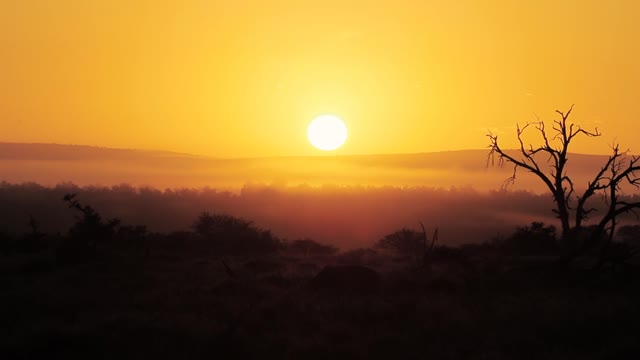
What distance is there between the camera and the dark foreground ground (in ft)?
45.6

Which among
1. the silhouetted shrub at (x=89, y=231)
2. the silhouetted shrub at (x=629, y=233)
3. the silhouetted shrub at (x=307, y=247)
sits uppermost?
the silhouetted shrub at (x=89, y=231)

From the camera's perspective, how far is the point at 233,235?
47031 millimetres

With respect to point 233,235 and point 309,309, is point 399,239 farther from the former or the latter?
point 309,309

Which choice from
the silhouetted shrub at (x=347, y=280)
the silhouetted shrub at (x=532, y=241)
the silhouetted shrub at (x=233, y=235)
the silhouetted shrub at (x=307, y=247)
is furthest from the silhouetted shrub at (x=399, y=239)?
the silhouetted shrub at (x=347, y=280)

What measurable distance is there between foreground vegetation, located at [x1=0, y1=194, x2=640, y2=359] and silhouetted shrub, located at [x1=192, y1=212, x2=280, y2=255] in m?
11.6

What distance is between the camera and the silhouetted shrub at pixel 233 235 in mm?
44094

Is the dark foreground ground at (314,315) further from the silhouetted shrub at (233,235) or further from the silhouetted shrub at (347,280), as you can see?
the silhouetted shrub at (233,235)

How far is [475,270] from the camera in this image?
89.0 ft

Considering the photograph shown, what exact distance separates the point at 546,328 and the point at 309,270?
13333mm

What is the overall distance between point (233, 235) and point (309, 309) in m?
29.6

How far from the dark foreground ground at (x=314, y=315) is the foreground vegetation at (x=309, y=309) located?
0.14 feet

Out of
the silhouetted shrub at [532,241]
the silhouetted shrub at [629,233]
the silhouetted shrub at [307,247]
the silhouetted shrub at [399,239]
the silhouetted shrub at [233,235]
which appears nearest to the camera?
the silhouetted shrub at [532,241]

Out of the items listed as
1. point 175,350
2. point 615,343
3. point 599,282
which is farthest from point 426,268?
point 175,350

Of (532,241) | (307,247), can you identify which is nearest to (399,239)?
(307,247)
